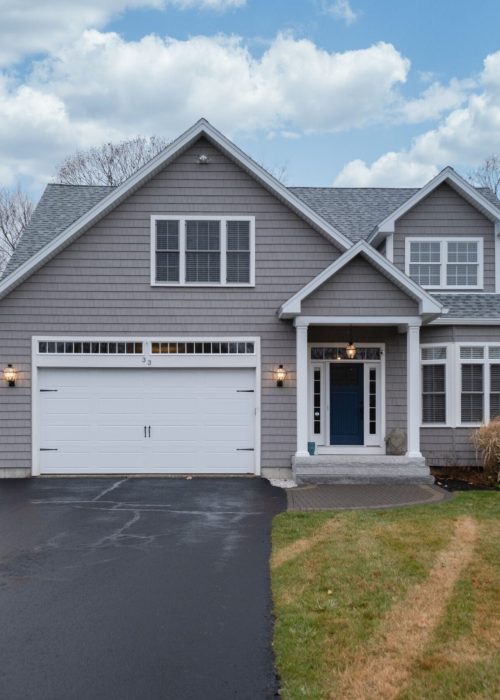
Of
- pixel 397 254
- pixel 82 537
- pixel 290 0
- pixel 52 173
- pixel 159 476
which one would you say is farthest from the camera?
pixel 52 173

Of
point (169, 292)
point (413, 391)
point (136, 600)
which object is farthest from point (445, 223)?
point (136, 600)

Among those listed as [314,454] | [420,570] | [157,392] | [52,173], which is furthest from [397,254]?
[52,173]

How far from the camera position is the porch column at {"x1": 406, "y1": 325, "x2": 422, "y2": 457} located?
45.0ft

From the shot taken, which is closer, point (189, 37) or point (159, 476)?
point (159, 476)

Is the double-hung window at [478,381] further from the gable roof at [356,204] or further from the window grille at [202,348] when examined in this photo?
the window grille at [202,348]

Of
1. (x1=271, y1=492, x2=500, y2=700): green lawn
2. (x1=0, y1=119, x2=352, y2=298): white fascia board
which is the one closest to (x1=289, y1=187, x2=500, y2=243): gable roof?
(x1=0, y1=119, x2=352, y2=298): white fascia board

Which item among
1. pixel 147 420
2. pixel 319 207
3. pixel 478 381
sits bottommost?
pixel 147 420

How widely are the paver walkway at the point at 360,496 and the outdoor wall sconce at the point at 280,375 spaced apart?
2.43 m

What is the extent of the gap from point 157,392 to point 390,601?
362 inches

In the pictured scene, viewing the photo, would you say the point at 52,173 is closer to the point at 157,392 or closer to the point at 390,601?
the point at 157,392

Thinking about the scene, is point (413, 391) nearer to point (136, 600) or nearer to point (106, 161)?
point (136, 600)

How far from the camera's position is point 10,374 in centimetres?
1412

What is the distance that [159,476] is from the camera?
564 inches

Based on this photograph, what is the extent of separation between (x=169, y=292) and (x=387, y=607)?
9.82 meters
